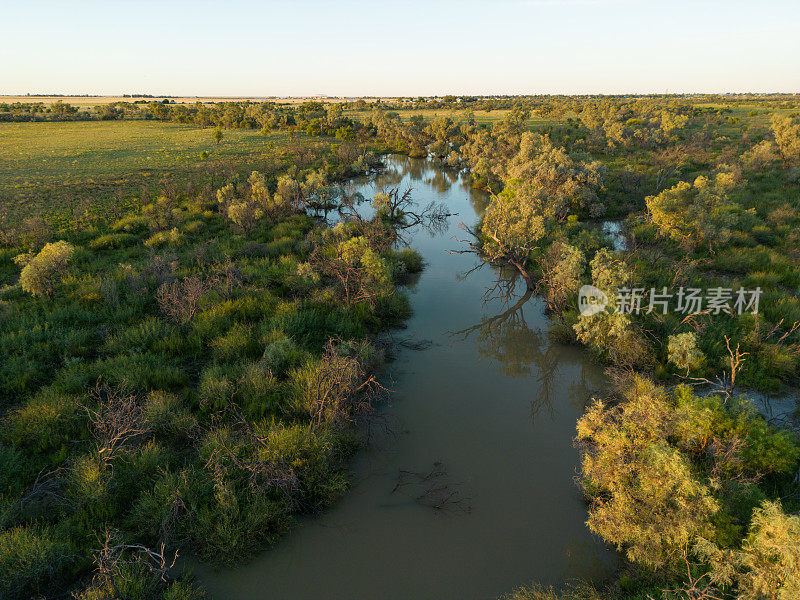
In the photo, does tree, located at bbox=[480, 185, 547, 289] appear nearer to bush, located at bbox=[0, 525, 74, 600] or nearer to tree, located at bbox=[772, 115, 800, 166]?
bush, located at bbox=[0, 525, 74, 600]

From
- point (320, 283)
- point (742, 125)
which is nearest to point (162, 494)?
point (320, 283)

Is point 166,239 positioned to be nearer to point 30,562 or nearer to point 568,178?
point 30,562

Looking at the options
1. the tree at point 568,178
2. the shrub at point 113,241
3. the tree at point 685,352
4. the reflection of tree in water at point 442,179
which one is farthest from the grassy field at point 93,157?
the tree at point 685,352

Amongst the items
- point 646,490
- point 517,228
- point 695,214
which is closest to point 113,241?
point 517,228

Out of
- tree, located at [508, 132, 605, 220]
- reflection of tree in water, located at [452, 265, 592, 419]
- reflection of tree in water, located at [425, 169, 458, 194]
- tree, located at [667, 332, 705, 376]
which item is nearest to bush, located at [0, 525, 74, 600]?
reflection of tree in water, located at [452, 265, 592, 419]

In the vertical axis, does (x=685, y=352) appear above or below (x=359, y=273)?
below

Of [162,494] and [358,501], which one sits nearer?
[162,494]

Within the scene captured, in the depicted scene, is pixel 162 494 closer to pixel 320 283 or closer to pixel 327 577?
pixel 327 577
